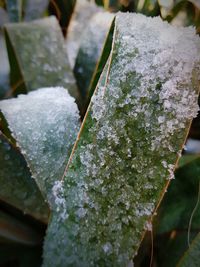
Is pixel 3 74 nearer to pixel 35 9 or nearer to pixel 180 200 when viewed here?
pixel 35 9

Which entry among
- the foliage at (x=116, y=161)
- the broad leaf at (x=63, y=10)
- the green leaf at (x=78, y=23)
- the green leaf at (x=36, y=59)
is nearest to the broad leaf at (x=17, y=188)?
the foliage at (x=116, y=161)

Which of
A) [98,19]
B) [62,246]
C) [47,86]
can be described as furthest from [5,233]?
[98,19]

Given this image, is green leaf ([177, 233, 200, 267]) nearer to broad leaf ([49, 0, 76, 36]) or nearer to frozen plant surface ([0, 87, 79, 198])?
frozen plant surface ([0, 87, 79, 198])

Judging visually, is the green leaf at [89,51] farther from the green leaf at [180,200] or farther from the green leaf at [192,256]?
the green leaf at [192,256]

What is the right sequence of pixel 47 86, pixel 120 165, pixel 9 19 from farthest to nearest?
pixel 9 19 → pixel 47 86 → pixel 120 165

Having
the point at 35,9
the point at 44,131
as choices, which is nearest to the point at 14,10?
the point at 35,9

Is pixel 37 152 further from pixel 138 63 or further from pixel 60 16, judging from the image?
pixel 60 16
